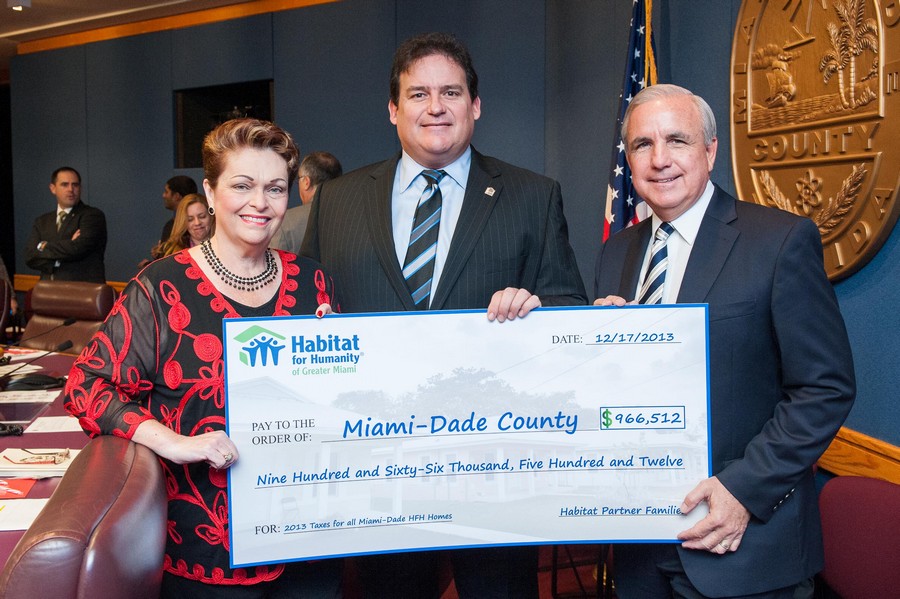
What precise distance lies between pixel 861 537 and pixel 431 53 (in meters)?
1.52

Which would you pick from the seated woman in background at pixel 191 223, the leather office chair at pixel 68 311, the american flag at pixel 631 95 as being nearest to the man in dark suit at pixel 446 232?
the american flag at pixel 631 95

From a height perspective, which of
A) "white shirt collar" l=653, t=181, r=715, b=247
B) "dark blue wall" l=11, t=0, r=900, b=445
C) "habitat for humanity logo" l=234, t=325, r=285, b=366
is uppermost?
"dark blue wall" l=11, t=0, r=900, b=445

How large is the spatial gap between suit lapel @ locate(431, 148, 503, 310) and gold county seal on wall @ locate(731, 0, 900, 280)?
1008 mm

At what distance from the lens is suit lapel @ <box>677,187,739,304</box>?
144 cm

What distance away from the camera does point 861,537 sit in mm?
1627

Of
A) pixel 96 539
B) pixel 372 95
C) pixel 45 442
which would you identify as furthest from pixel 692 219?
pixel 372 95

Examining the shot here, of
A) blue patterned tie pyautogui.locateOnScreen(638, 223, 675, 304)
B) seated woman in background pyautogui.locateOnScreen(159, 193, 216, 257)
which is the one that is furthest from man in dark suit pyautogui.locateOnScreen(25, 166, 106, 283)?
blue patterned tie pyautogui.locateOnScreen(638, 223, 675, 304)

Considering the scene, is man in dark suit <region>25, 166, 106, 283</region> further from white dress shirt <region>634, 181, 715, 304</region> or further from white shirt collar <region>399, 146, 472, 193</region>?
white dress shirt <region>634, 181, 715, 304</region>

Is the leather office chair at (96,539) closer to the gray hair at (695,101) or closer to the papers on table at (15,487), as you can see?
the papers on table at (15,487)

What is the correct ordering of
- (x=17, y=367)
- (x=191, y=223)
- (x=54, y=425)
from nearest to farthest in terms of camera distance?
1. (x=54, y=425)
2. (x=17, y=367)
3. (x=191, y=223)

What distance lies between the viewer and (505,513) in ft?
4.94

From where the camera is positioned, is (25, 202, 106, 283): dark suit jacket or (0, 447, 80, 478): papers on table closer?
(0, 447, 80, 478): papers on table

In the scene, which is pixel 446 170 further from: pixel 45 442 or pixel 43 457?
pixel 45 442

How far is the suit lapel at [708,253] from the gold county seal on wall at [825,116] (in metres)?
0.71
